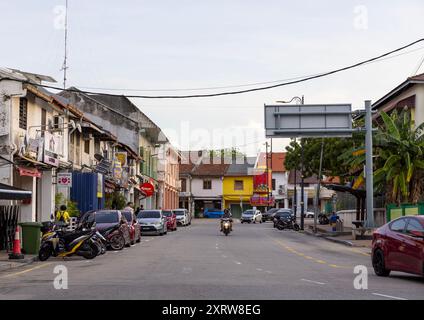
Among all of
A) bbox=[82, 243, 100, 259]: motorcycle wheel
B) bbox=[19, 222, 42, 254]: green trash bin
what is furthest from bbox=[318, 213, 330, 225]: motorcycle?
bbox=[82, 243, 100, 259]: motorcycle wheel

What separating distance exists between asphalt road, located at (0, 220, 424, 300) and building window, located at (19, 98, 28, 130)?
7241 millimetres

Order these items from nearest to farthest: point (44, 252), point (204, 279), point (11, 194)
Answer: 1. point (204, 279)
2. point (11, 194)
3. point (44, 252)

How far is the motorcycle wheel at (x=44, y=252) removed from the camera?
930 inches

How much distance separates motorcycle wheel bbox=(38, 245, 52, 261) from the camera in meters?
23.6

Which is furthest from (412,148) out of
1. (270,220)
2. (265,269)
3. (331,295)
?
(270,220)

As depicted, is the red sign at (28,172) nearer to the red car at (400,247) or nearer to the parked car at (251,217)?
the red car at (400,247)

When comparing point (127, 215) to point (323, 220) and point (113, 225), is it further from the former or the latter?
point (323, 220)

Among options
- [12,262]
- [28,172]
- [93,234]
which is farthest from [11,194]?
[28,172]

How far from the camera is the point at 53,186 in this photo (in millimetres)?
35875

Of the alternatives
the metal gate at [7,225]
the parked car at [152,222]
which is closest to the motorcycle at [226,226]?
the parked car at [152,222]

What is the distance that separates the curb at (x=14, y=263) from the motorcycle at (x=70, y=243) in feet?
1.39

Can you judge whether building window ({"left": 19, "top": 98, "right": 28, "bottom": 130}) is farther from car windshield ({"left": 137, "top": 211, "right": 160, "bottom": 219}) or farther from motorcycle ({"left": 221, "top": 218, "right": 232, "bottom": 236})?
motorcycle ({"left": 221, "top": 218, "right": 232, "bottom": 236})

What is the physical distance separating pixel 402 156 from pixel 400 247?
70.7 feet

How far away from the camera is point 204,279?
1662 centimetres
